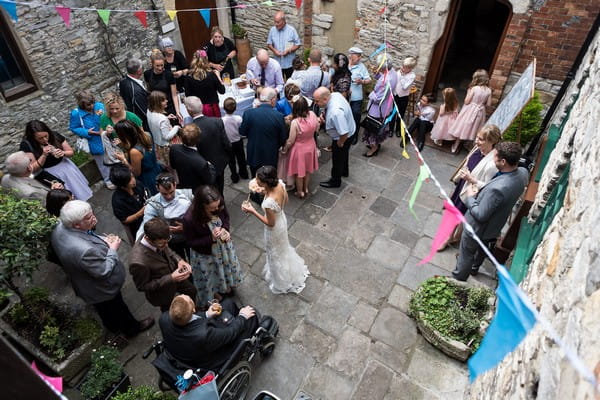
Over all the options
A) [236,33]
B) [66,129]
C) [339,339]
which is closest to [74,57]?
[66,129]

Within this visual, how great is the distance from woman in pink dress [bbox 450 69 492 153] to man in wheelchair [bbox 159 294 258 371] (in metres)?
5.10

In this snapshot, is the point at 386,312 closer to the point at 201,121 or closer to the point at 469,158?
the point at 469,158

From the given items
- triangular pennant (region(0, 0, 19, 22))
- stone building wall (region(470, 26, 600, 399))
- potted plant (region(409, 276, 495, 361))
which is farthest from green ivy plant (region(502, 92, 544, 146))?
triangular pennant (region(0, 0, 19, 22))

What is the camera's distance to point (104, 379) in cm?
358

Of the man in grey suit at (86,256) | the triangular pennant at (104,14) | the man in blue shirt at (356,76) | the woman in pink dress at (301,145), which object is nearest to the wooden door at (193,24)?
the triangular pennant at (104,14)

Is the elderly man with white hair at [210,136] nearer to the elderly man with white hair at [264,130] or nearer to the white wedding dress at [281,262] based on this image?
the elderly man with white hair at [264,130]

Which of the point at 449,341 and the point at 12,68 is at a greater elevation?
the point at 12,68

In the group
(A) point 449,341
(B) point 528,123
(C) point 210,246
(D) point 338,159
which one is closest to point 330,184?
(D) point 338,159

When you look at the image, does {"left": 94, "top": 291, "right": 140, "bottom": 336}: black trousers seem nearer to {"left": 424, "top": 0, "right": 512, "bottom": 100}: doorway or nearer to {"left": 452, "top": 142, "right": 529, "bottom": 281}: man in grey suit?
{"left": 452, "top": 142, "right": 529, "bottom": 281}: man in grey suit

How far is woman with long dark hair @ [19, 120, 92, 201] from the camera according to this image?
185 inches

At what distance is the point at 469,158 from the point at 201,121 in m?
3.49

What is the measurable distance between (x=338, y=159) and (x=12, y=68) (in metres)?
5.21

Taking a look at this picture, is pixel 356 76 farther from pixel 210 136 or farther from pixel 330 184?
pixel 210 136

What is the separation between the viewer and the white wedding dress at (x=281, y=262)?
173 inches
